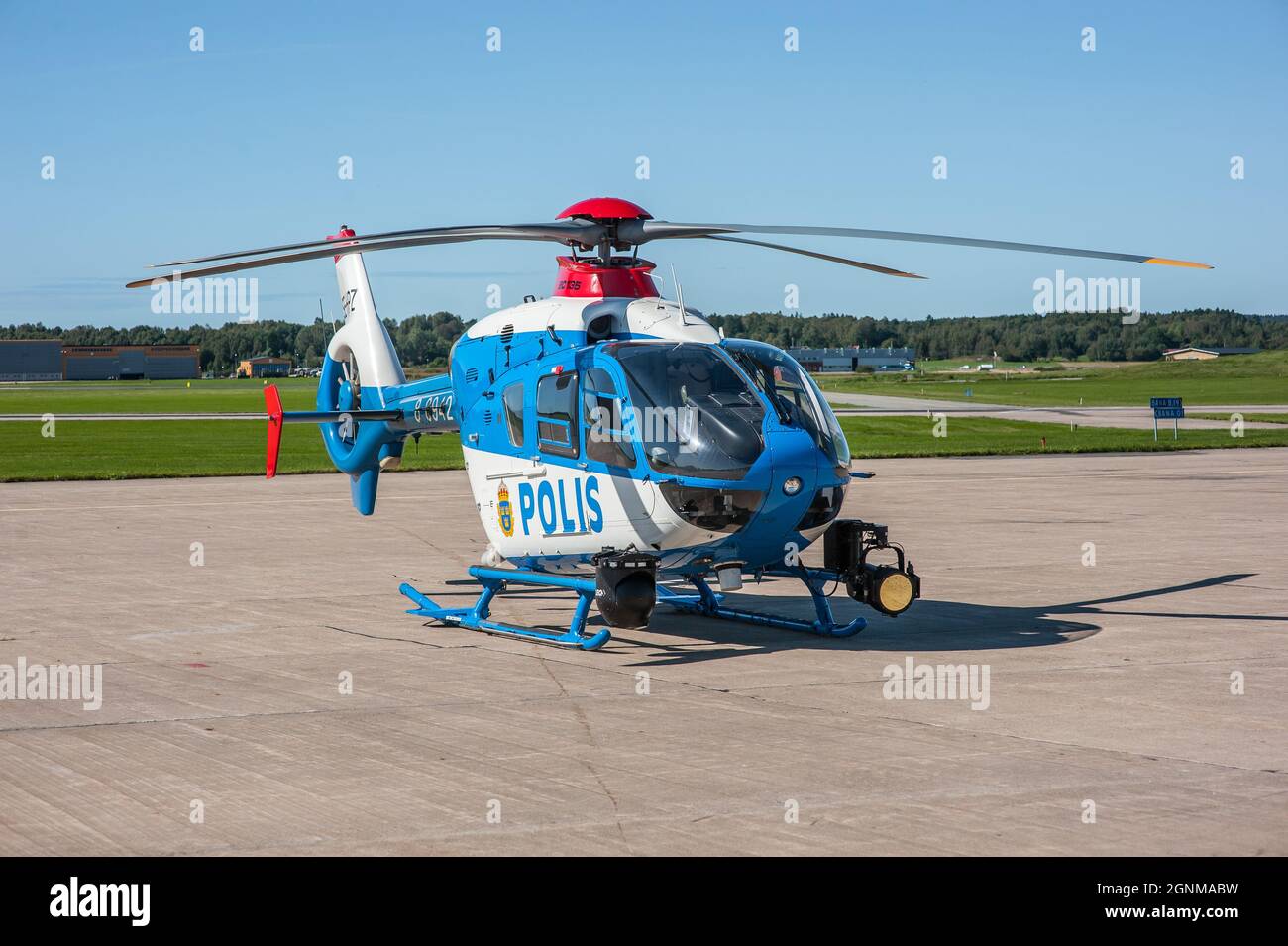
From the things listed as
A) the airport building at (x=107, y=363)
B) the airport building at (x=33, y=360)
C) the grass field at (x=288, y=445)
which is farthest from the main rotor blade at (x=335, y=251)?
the airport building at (x=33, y=360)

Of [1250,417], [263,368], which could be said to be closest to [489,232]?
[1250,417]

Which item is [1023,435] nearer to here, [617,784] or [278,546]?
[278,546]

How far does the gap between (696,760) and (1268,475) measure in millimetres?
26649

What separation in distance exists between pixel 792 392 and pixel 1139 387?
95330 mm

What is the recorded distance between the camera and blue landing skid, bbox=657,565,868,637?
42.4ft

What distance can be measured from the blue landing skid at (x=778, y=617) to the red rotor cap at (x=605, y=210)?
3.64 meters

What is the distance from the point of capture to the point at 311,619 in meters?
14.2

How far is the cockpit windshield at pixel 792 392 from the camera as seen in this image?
461 inches

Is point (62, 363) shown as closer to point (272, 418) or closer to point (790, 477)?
point (272, 418)

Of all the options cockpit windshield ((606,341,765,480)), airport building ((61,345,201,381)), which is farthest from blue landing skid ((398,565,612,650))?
airport building ((61,345,201,381))

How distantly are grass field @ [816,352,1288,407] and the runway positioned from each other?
63.1 m

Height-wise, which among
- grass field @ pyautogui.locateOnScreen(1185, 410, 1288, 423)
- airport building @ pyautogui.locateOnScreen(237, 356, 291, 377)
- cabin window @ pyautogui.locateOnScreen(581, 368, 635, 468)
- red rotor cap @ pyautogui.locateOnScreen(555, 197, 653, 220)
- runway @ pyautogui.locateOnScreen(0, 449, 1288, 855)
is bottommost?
runway @ pyautogui.locateOnScreen(0, 449, 1288, 855)

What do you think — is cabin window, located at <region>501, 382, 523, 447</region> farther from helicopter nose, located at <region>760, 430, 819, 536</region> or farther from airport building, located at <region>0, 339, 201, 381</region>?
airport building, located at <region>0, 339, 201, 381</region>

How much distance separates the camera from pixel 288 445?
1941 inches
